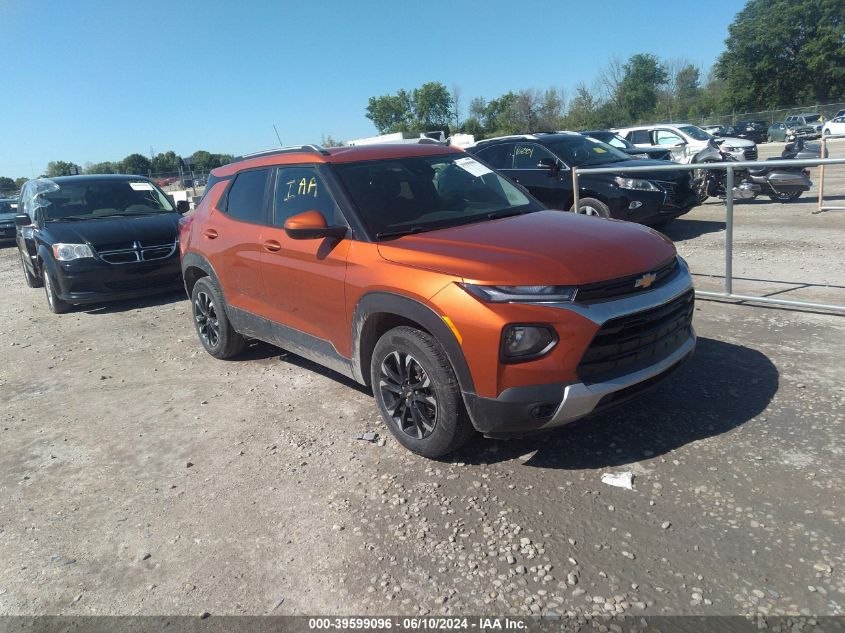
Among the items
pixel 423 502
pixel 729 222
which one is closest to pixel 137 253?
pixel 423 502

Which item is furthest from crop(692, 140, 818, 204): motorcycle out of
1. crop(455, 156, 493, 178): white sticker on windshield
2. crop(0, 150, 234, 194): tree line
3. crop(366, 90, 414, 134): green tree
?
crop(366, 90, 414, 134): green tree

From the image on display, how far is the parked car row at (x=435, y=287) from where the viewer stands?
124 inches

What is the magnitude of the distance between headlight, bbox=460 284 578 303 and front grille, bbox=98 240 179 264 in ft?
22.5

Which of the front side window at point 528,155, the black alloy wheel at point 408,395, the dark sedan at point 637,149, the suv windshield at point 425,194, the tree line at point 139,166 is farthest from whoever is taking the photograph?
the tree line at point 139,166

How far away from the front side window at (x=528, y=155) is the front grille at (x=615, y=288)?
6698 mm

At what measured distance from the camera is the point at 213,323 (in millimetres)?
5992

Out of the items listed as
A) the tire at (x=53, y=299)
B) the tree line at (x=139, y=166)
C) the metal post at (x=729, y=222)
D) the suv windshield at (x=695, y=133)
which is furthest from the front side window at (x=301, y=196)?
the tree line at (x=139, y=166)

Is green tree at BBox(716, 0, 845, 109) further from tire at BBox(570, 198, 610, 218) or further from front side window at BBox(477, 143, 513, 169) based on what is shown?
tire at BBox(570, 198, 610, 218)

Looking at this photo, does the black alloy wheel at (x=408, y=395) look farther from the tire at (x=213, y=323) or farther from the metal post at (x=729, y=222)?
the metal post at (x=729, y=222)

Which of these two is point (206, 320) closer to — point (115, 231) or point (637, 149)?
point (115, 231)

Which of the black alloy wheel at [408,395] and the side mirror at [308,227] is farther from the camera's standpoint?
the side mirror at [308,227]

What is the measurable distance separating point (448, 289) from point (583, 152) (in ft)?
25.1

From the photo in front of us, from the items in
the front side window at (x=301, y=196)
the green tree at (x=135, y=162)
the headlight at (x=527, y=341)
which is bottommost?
the headlight at (x=527, y=341)

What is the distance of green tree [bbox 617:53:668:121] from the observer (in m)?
72.2
